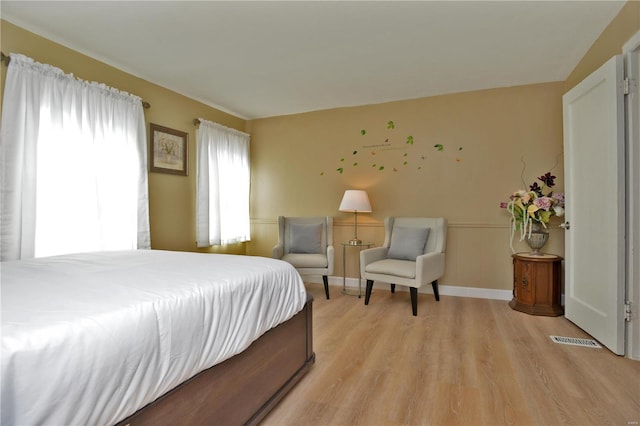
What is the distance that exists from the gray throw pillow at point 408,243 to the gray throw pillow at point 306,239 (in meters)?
0.91

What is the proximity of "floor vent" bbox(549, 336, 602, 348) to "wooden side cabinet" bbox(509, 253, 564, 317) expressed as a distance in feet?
1.84

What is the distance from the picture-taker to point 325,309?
134 inches

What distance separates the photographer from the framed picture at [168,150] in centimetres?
349

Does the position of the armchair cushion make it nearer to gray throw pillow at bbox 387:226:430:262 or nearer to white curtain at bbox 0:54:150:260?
gray throw pillow at bbox 387:226:430:262

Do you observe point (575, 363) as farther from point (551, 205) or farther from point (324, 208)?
point (324, 208)

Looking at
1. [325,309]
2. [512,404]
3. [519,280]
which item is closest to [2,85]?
[325,309]

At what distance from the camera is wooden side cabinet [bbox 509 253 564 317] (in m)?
3.11

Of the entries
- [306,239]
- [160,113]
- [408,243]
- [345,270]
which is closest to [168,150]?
[160,113]

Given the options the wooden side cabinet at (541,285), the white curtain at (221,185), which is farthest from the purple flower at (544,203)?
the white curtain at (221,185)

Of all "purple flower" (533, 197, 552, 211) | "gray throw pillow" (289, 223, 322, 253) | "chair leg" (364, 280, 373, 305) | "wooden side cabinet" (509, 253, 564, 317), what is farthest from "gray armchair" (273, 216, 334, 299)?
"purple flower" (533, 197, 552, 211)

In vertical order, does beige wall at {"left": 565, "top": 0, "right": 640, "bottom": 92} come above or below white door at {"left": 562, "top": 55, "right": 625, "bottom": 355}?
above

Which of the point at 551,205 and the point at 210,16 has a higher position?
the point at 210,16

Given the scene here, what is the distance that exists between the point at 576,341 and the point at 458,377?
1.22m

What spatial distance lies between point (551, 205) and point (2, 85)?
465cm
